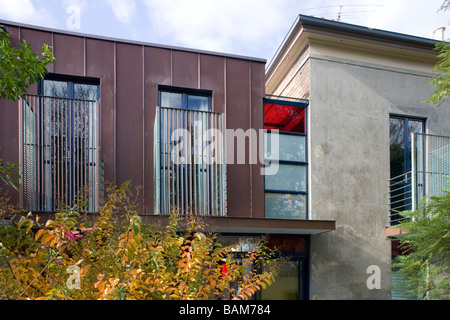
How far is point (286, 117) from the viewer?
1193 centimetres

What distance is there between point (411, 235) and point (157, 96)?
706 cm

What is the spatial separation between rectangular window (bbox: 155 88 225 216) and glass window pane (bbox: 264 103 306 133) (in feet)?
8.34

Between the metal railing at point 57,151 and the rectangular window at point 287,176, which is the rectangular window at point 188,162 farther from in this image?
the rectangular window at point 287,176

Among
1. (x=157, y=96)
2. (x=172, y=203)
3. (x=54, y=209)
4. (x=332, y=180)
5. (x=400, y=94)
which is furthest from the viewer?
(x=400, y=94)

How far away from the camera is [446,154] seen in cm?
1102

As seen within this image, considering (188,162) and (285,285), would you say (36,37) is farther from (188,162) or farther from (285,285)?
(285,285)

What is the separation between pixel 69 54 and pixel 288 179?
6622 millimetres

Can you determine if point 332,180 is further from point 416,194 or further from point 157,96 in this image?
point 157,96

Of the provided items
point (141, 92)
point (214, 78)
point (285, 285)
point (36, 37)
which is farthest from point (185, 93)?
point (285, 285)

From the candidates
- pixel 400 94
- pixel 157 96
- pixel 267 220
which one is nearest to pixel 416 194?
pixel 400 94

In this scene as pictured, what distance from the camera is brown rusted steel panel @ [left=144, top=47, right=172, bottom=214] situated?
9.78 meters

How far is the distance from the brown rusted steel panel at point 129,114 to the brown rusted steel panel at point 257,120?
3021 millimetres

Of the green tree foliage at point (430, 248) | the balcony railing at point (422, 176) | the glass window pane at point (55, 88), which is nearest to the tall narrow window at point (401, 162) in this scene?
the balcony railing at point (422, 176)

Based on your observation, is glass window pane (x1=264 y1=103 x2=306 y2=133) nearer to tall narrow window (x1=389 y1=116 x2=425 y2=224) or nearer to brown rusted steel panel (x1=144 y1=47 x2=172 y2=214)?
tall narrow window (x1=389 y1=116 x2=425 y2=224)
